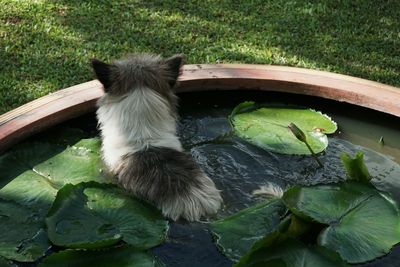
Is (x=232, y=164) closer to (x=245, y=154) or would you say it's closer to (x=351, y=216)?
(x=245, y=154)

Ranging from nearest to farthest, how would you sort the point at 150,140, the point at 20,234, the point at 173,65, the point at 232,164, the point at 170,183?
the point at 20,234 < the point at 170,183 < the point at 150,140 < the point at 173,65 < the point at 232,164

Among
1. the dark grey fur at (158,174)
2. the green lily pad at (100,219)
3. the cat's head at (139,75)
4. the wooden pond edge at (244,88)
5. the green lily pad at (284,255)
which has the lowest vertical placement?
Result: the green lily pad at (100,219)

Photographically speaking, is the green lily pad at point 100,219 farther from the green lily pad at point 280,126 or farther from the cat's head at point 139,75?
the green lily pad at point 280,126

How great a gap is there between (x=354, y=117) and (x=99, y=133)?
2.10 meters

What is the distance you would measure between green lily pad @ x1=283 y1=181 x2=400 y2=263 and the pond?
150 mm

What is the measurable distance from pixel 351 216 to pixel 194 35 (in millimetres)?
3410

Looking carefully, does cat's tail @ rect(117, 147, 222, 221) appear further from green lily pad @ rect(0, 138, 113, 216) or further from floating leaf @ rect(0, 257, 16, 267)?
floating leaf @ rect(0, 257, 16, 267)

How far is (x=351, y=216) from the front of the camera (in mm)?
3617

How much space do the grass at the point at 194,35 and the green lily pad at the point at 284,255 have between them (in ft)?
9.39

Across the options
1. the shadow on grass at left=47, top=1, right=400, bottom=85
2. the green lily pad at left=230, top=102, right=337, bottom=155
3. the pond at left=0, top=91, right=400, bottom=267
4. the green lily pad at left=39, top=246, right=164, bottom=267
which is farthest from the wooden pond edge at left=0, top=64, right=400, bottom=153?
the green lily pad at left=39, top=246, right=164, bottom=267

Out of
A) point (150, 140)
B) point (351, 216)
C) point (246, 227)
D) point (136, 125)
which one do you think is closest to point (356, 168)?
point (351, 216)

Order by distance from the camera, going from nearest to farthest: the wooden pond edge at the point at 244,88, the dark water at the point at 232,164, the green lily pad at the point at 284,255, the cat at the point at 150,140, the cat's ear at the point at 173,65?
the green lily pad at the point at 284,255
the dark water at the point at 232,164
the cat at the point at 150,140
the cat's ear at the point at 173,65
the wooden pond edge at the point at 244,88

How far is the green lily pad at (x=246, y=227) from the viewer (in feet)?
11.5

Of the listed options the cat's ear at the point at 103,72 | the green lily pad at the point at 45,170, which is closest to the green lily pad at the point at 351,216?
the green lily pad at the point at 45,170
